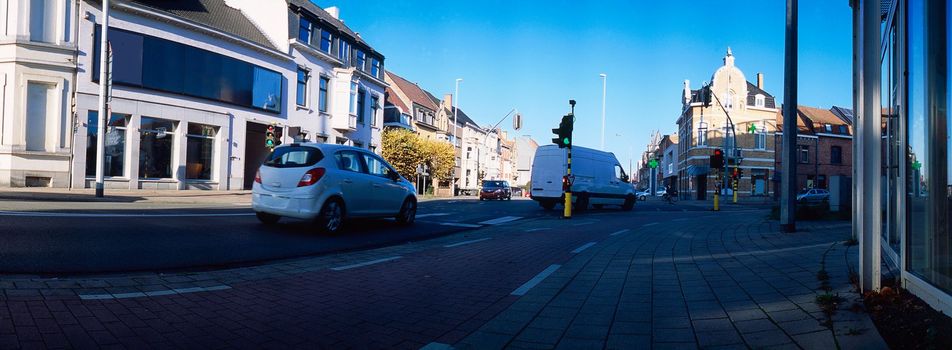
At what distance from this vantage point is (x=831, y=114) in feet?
193

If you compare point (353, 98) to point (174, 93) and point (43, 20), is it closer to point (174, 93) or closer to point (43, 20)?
point (174, 93)

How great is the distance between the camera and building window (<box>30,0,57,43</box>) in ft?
64.6

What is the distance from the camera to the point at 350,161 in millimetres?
10430

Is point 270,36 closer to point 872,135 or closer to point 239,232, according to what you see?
point 239,232

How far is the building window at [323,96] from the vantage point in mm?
33000

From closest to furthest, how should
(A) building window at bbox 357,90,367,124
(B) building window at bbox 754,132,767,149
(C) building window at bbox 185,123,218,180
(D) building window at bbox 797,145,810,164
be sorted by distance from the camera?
1. (C) building window at bbox 185,123,218,180
2. (A) building window at bbox 357,90,367,124
3. (B) building window at bbox 754,132,767,149
4. (D) building window at bbox 797,145,810,164

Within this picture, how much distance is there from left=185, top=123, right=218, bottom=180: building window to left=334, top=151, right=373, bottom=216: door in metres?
17.7

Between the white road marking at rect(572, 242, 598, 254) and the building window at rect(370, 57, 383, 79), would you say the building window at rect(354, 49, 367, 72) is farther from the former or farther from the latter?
the white road marking at rect(572, 242, 598, 254)

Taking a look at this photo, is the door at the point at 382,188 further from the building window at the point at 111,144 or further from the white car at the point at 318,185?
the building window at the point at 111,144

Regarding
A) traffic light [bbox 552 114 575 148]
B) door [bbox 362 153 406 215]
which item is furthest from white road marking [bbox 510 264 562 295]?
traffic light [bbox 552 114 575 148]

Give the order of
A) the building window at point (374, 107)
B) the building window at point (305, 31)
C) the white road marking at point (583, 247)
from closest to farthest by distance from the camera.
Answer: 1. the white road marking at point (583, 247)
2. the building window at point (305, 31)
3. the building window at point (374, 107)

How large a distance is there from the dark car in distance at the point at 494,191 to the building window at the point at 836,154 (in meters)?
36.5

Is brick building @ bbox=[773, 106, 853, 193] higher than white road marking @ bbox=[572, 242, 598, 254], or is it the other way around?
brick building @ bbox=[773, 106, 853, 193]

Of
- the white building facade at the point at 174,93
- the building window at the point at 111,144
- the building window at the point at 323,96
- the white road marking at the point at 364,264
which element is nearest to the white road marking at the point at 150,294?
the white road marking at the point at 364,264
